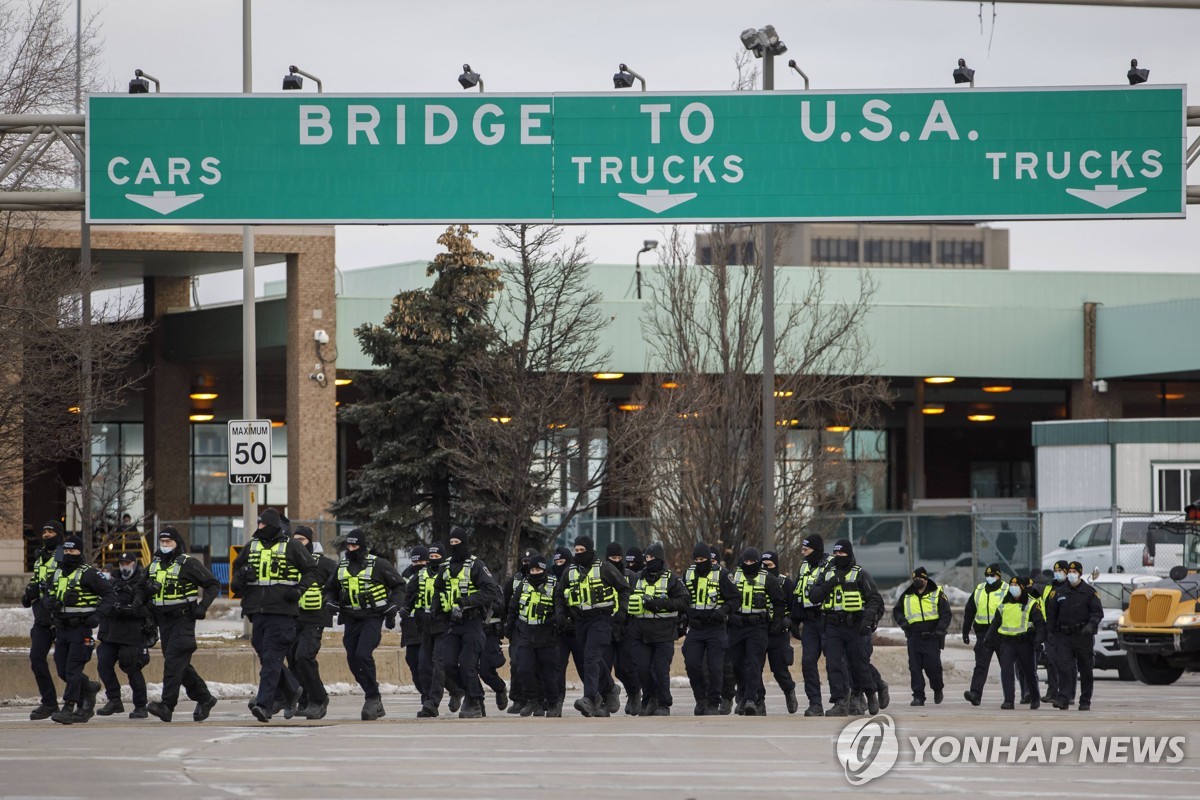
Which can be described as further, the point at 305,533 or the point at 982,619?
the point at 982,619

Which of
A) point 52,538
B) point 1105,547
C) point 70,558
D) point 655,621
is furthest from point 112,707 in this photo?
point 1105,547

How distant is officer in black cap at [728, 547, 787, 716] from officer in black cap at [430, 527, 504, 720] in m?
2.62

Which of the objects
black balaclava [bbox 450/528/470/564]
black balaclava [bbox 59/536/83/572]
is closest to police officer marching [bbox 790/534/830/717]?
black balaclava [bbox 450/528/470/564]

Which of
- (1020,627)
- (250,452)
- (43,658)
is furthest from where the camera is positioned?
(250,452)

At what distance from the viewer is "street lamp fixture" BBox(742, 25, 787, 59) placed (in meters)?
23.0

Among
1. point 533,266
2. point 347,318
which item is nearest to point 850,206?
point 533,266

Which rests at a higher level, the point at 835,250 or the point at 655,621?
the point at 835,250

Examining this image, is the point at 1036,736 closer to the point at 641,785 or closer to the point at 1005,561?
the point at 641,785

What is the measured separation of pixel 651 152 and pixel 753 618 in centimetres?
535

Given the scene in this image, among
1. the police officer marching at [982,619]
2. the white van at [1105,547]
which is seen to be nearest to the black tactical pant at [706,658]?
the police officer marching at [982,619]

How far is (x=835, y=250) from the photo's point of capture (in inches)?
7156

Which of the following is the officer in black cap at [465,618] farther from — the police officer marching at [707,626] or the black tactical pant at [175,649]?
the black tactical pant at [175,649]

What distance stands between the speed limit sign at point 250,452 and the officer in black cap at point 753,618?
6908 millimetres

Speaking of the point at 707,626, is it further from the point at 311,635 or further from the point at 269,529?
the point at 269,529
